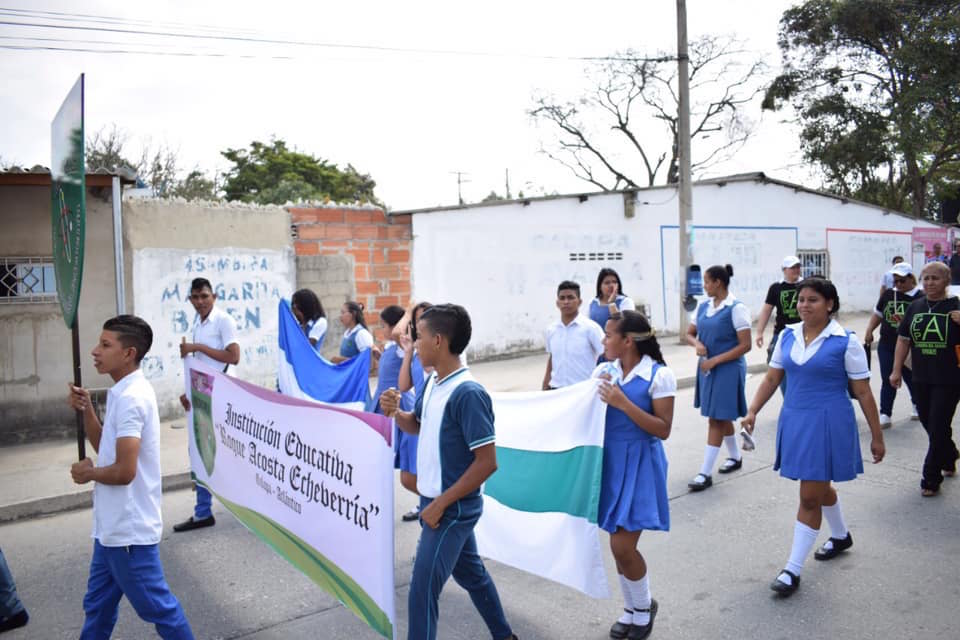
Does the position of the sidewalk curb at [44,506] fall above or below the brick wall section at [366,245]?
below

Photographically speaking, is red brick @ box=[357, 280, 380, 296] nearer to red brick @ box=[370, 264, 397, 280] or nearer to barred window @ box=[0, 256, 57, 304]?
red brick @ box=[370, 264, 397, 280]

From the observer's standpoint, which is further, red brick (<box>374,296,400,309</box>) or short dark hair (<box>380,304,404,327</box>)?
red brick (<box>374,296,400,309</box>)

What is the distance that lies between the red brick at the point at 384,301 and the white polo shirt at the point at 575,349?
20.8 feet

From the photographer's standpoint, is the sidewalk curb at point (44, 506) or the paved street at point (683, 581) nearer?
the paved street at point (683, 581)

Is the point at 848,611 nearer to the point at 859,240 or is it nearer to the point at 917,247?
the point at 859,240

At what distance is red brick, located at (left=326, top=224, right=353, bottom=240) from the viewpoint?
1127cm

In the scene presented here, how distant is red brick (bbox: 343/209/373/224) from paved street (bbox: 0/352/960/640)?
→ 6343 millimetres

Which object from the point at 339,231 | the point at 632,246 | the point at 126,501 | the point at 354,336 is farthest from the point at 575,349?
the point at 632,246

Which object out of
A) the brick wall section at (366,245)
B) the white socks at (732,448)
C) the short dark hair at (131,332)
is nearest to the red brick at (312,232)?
the brick wall section at (366,245)

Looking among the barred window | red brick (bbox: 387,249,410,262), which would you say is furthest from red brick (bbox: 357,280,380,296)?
the barred window

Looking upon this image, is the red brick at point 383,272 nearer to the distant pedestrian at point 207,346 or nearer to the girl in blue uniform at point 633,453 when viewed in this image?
the distant pedestrian at point 207,346

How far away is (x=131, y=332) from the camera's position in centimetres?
329

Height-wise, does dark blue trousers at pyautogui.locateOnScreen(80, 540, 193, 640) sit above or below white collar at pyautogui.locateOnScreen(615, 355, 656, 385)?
below

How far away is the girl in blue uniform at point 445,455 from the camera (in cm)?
288
